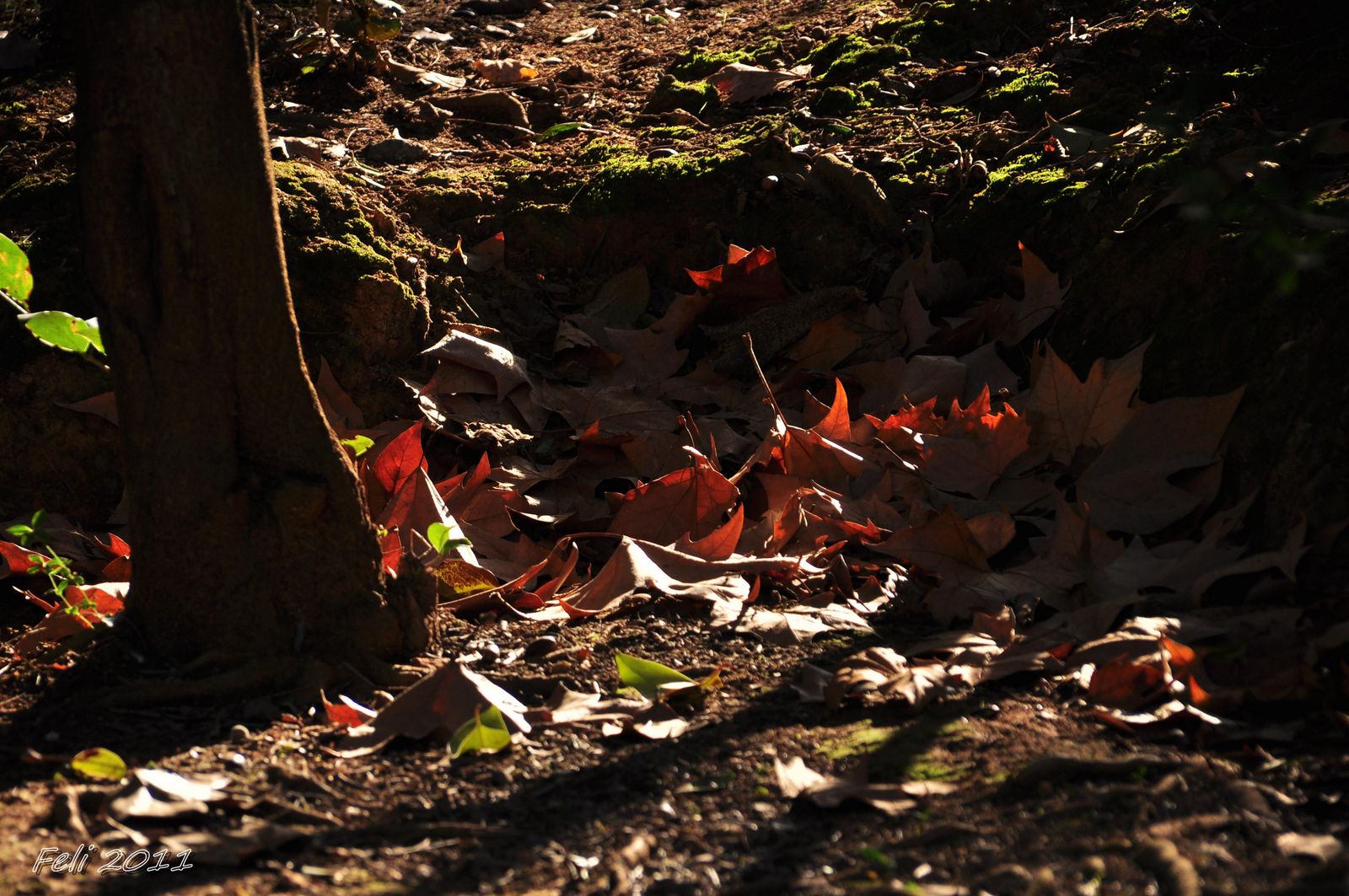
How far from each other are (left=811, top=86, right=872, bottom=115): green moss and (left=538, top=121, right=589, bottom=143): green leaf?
86cm

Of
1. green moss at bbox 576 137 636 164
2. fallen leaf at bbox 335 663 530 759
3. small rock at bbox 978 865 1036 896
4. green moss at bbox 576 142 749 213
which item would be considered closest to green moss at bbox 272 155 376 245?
green moss at bbox 576 142 749 213

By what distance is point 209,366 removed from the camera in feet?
6.21

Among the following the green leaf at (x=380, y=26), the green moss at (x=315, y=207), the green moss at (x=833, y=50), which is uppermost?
the green leaf at (x=380, y=26)

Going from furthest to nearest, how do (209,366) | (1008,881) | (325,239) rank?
(325,239) → (209,366) → (1008,881)

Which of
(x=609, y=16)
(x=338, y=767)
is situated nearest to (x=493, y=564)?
(x=338, y=767)

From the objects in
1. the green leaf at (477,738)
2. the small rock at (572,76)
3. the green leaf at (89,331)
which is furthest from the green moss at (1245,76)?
the green leaf at (89,331)

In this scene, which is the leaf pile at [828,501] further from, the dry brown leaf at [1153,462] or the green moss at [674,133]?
the green moss at [674,133]

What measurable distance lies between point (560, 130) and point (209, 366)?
2.49m

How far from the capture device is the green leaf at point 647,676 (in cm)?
188

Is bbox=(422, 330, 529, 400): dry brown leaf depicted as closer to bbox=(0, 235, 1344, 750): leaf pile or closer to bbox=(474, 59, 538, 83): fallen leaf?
bbox=(0, 235, 1344, 750): leaf pile

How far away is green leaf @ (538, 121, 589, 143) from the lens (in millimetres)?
4105

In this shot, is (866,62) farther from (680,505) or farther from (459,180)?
(680,505)
